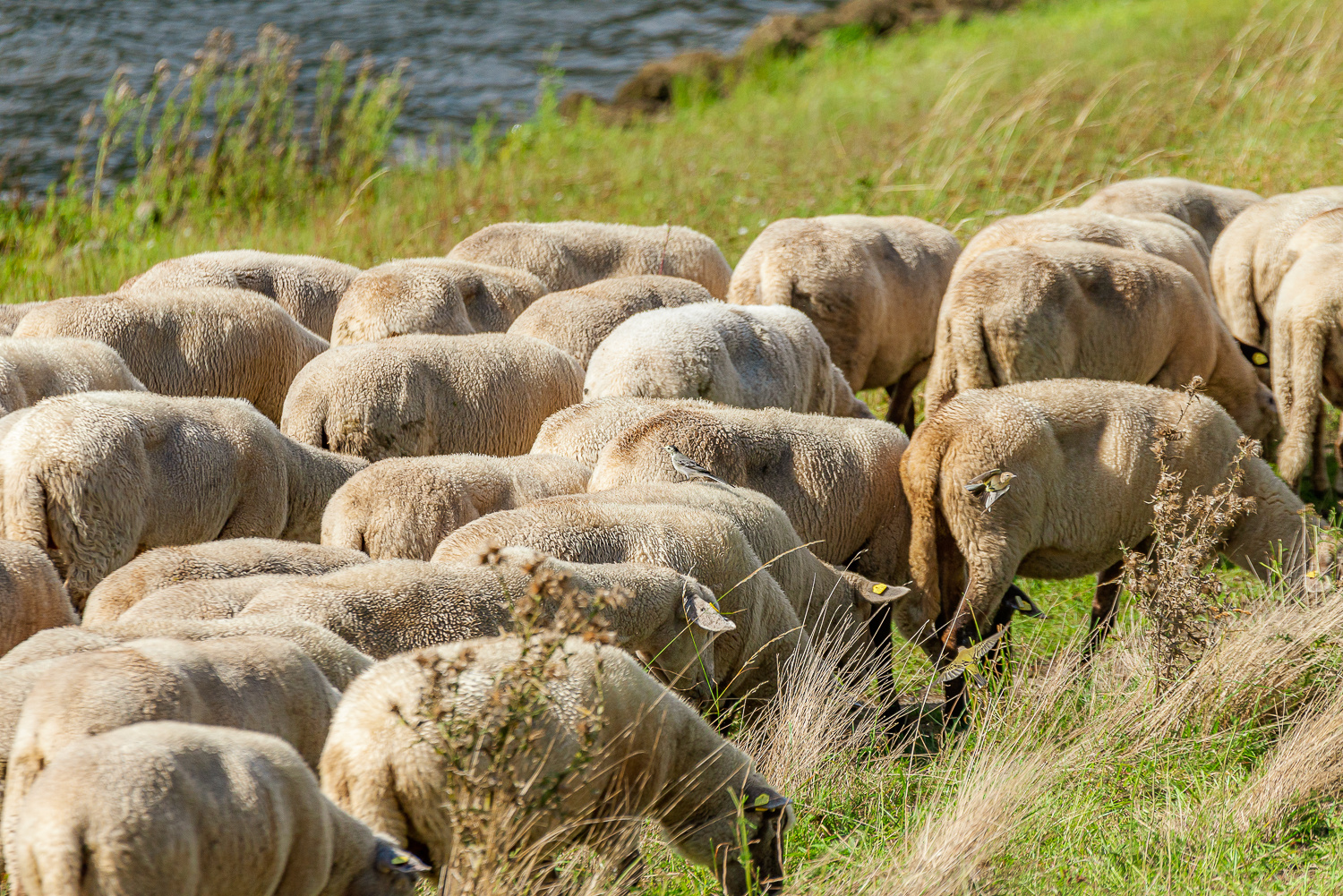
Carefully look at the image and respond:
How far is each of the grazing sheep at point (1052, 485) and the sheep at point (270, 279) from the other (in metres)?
3.93

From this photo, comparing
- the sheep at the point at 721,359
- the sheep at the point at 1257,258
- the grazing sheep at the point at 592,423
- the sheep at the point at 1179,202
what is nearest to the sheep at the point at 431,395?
the sheep at the point at 721,359

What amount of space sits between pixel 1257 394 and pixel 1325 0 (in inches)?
445

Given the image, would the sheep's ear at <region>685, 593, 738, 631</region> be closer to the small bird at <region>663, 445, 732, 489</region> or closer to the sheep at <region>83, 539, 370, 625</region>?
the small bird at <region>663, 445, 732, 489</region>

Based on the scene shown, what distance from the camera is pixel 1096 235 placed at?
8.04 metres

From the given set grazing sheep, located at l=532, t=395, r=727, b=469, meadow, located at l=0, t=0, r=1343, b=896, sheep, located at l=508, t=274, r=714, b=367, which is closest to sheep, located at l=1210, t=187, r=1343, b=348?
meadow, located at l=0, t=0, r=1343, b=896

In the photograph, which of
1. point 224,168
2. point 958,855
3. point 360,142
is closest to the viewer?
point 958,855

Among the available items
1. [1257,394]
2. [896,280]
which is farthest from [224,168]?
[1257,394]

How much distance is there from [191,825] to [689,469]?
2871 mm

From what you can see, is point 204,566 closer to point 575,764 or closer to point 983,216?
point 575,764

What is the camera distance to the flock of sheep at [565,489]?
303cm

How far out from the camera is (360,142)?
553 inches

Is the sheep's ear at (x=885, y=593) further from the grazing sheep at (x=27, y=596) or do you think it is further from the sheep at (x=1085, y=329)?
the grazing sheep at (x=27, y=596)

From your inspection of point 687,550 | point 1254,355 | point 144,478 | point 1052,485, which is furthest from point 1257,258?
point 144,478

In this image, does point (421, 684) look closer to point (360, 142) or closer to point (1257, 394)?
point (1257, 394)
